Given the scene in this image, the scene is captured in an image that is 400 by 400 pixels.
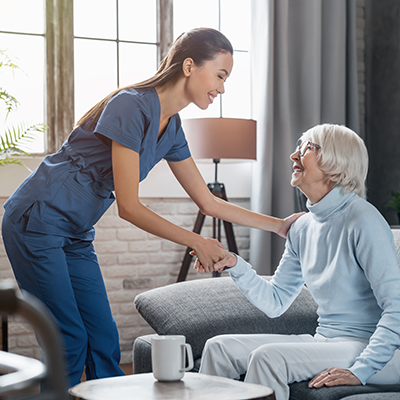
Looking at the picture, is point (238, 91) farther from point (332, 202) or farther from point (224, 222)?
point (332, 202)

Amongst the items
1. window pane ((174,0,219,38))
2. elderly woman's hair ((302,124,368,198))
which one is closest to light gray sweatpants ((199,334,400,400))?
elderly woman's hair ((302,124,368,198))

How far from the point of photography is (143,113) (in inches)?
61.8

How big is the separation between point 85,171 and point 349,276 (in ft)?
2.65

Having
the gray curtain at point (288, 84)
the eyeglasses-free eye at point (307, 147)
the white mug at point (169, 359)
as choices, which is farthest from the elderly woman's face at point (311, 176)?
the gray curtain at point (288, 84)

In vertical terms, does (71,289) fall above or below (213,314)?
above

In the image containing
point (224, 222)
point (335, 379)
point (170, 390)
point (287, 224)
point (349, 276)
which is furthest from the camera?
point (224, 222)

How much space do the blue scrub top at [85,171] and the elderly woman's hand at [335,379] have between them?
0.77m

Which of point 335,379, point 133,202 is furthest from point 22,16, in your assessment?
point 335,379

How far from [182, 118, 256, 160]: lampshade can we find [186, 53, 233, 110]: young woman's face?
1.19m

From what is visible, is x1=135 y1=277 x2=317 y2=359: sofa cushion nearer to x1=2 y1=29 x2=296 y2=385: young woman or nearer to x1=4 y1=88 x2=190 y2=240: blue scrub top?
x1=2 y1=29 x2=296 y2=385: young woman

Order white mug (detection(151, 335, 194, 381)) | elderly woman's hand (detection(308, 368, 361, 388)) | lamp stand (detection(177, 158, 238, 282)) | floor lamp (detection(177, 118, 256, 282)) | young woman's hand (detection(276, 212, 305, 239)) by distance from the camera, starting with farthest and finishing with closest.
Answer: lamp stand (detection(177, 158, 238, 282)), floor lamp (detection(177, 118, 256, 282)), young woman's hand (detection(276, 212, 305, 239)), elderly woman's hand (detection(308, 368, 361, 388)), white mug (detection(151, 335, 194, 381))

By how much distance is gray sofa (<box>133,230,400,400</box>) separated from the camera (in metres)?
1.83

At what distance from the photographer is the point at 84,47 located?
3264mm

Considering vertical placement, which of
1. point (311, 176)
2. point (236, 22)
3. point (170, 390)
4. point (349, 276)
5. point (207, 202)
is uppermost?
point (236, 22)
